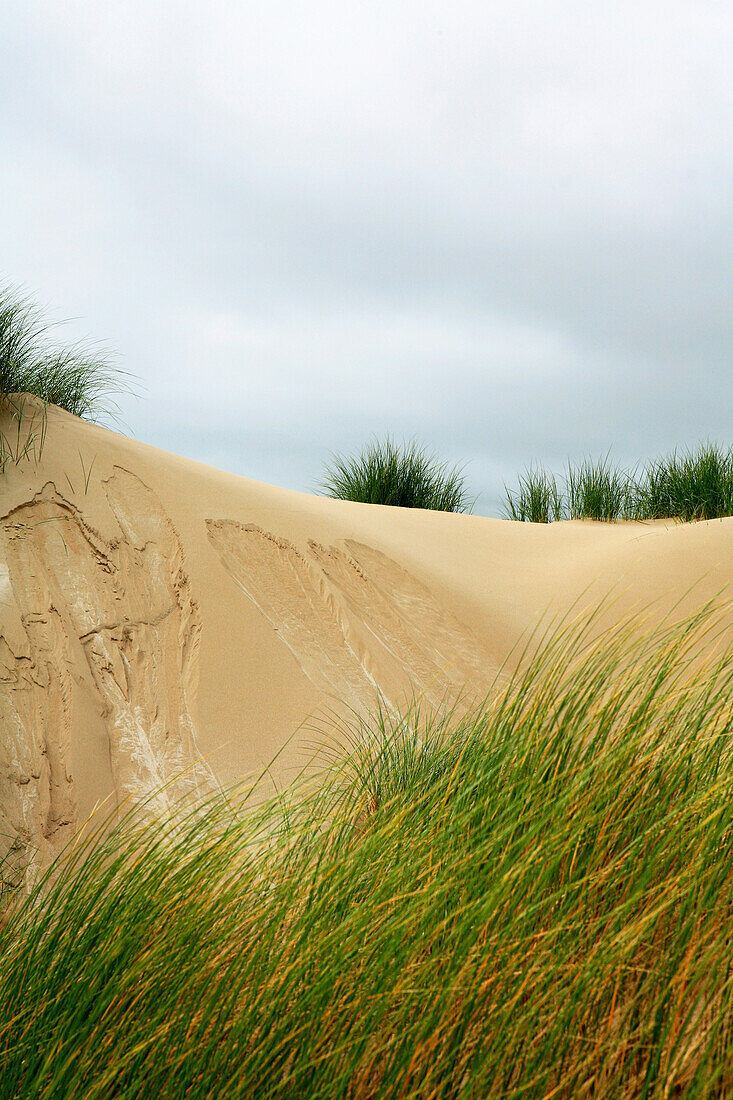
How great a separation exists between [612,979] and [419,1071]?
14.3 inches

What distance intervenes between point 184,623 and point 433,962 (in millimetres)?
3330

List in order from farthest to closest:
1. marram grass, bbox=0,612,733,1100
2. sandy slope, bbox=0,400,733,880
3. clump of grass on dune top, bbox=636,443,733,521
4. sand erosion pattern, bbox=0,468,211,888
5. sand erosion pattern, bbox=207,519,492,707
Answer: clump of grass on dune top, bbox=636,443,733,521
sand erosion pattern, bbox=207,519,492,707
sandy slope, bbox=0,400,733,880
sand erosion pattern, bbox=0,468,211,888
marram grass, bbox=0,612,733,1100

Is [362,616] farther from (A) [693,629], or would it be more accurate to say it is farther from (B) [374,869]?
(B) [374,869]

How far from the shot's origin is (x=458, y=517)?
8.55 m

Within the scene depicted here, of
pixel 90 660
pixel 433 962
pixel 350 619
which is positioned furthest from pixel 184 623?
A: pixel 433 962

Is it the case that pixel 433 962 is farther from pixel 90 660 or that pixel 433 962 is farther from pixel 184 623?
pixel 184 623

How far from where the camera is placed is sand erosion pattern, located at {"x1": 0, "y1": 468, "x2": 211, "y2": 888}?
3.62 m

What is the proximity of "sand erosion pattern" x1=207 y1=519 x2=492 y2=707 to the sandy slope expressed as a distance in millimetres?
13

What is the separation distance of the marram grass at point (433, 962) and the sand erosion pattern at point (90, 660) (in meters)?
1.69

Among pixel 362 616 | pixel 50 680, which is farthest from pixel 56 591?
pixel 362 616

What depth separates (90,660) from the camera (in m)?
4.12

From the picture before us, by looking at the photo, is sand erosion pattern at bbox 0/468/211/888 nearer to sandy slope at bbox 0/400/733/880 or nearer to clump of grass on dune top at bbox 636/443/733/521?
sandy slope at bbox 0/400/733/880

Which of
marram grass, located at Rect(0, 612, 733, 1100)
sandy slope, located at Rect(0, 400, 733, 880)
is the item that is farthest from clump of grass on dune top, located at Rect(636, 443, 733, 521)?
marram grass, located at Rect(0, 612, 733, 1100)

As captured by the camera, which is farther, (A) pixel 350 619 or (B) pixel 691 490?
(B) pixel 691 490
